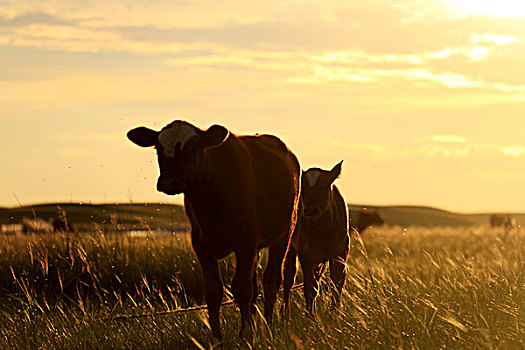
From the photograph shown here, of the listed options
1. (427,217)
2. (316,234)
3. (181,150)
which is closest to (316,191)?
(316,234)

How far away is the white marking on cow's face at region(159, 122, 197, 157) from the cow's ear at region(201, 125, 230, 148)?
102mm

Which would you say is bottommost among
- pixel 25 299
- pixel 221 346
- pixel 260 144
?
pixel 25 299

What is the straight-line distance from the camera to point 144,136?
6836 millimetres

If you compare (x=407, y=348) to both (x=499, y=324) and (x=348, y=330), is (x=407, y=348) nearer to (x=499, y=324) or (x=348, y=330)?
(x=348, y=330)

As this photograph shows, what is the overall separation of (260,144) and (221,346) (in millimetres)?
1990

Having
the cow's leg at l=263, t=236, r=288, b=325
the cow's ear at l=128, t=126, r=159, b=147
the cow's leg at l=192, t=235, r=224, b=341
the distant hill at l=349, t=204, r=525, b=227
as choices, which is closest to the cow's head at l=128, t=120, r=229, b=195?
the cow's ear at l=128, t=126, r=159, b=147

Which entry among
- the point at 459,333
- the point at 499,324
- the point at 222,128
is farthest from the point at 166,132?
the point at 499,324

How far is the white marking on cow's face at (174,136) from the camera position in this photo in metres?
6.39

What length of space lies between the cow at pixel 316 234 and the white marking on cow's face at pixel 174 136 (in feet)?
9.02

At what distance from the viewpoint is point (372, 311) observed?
7332 mm

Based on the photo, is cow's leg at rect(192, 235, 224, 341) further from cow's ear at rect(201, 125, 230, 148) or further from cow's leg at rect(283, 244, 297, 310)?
cow's leg at rect(283, 244, 297, 310)

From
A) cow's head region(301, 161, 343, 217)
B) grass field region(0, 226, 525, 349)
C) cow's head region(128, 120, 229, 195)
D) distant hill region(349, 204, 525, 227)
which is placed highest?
cow's head region(128, 120, 229, 195)

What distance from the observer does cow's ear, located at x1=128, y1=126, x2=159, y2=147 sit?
6832 mm

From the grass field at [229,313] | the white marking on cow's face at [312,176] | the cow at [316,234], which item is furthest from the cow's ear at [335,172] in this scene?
the grass field at [229,313]
